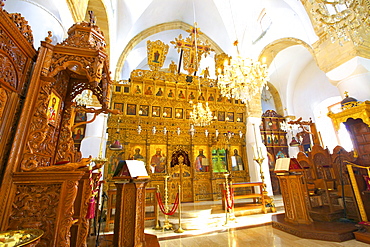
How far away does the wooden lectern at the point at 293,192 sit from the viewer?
3.49 meters

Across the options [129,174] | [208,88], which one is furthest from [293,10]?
[129,174]

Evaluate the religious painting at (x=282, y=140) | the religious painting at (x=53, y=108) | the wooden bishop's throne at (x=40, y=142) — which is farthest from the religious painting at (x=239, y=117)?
the religious painting at (x=53, y=108)

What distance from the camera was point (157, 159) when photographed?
777 centimetres

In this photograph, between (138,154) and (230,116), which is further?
(230,116)

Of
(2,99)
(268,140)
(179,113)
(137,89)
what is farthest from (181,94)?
(2,99)

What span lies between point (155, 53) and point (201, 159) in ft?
19.6

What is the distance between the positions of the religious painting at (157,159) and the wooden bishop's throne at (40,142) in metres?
5.12

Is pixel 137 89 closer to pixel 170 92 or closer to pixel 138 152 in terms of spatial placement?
pixel 170 92

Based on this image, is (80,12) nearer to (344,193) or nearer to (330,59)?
(330,59)

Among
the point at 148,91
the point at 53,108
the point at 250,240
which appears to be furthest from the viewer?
the point at 148,91

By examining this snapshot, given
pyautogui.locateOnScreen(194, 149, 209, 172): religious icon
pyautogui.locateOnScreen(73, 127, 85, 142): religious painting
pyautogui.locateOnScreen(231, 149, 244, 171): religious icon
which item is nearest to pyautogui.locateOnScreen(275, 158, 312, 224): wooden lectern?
pyautogui.locateOnScreen(194, 149, 209, 172): religious icon

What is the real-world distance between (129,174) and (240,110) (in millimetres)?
8087

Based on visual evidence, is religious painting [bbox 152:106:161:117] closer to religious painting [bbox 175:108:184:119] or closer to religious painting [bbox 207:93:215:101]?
religious painting [bbox 175:108:184:119]

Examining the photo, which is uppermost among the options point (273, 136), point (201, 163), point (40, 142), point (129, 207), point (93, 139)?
point (273, 136)
